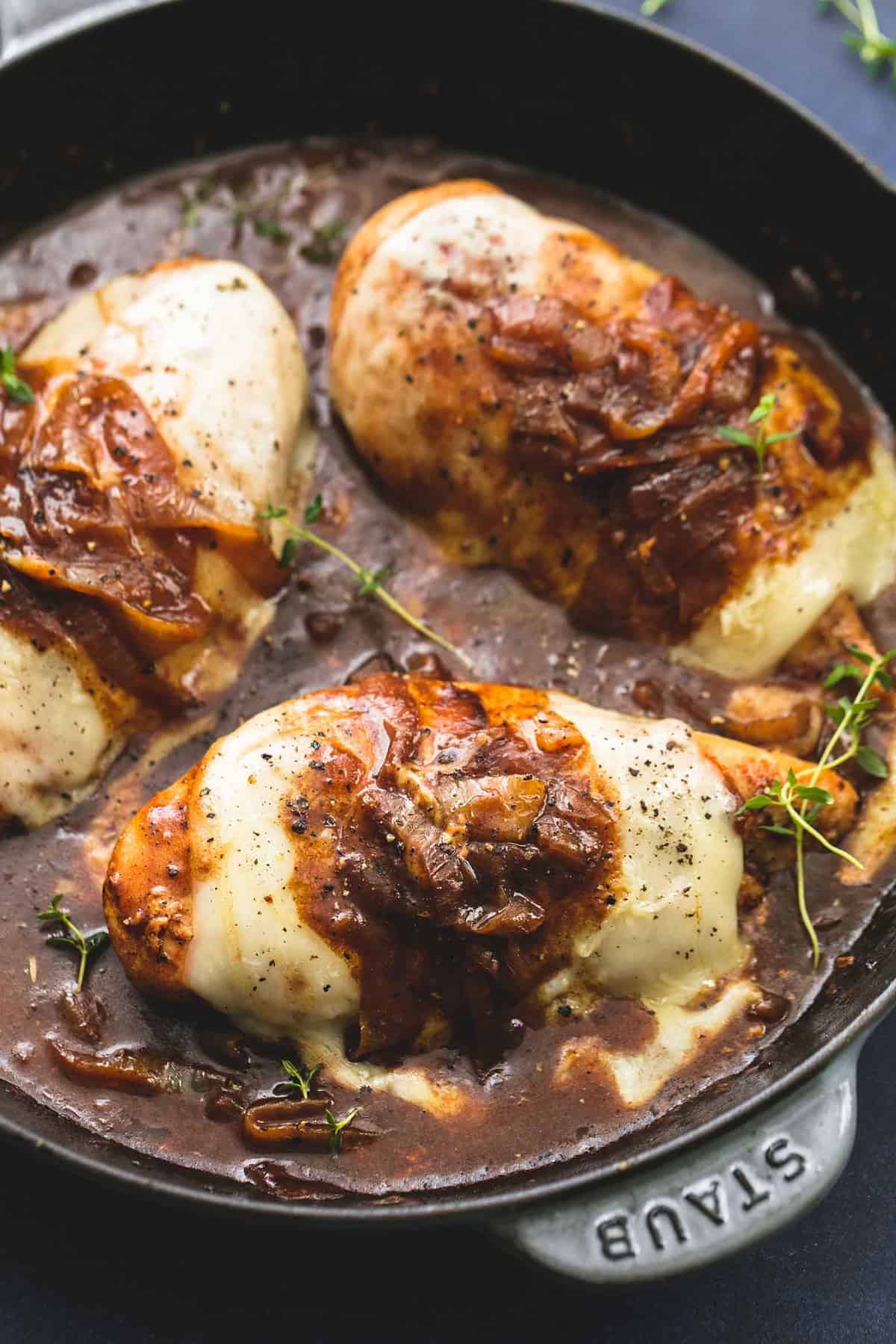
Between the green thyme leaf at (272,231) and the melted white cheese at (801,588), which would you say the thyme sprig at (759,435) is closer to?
the melted white cheese at (801,588)

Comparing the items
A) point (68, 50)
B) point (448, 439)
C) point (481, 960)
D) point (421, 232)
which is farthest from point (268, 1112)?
point (68, 50)

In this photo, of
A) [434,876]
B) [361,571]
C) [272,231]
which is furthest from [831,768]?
[272,231]

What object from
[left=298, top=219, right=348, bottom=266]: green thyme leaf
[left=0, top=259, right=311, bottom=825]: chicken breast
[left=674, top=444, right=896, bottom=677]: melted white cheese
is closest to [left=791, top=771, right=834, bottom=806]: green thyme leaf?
[left=674, top=444, right=896, bottom=677]: melted white cheese

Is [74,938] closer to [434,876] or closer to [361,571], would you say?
[434,876]

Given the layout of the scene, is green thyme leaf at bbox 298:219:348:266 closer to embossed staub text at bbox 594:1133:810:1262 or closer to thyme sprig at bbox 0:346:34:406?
thyme sprig at bbox 0:346:34:406

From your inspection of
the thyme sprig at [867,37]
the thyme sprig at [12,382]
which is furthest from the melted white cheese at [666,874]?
the thyme sprig at [867,37]
